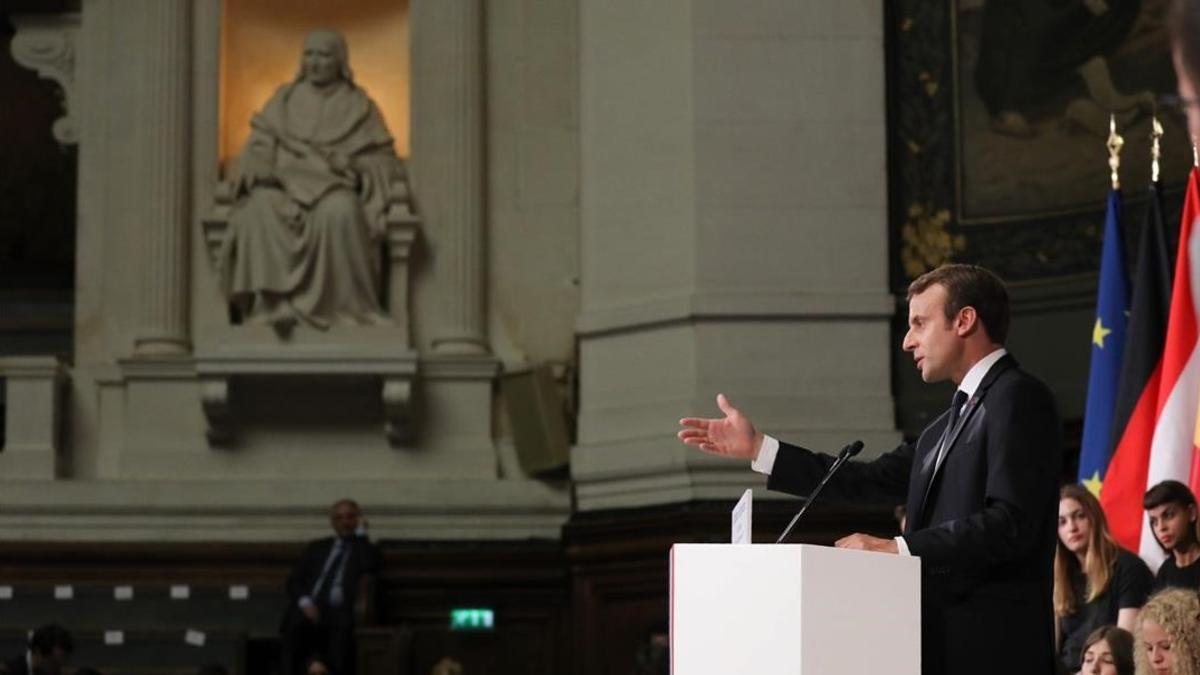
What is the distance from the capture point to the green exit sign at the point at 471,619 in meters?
13.4

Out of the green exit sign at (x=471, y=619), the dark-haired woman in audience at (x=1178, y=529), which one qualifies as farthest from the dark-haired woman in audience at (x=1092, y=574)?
the green exit sign at (x=471, y=619)

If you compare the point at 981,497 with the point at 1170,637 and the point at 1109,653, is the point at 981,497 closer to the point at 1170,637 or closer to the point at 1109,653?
the point at 1170,637

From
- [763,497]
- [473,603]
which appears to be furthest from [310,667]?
[763,497]

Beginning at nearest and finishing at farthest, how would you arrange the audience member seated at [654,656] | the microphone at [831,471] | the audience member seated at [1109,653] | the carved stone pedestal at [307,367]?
the microphone at [831,471], the audience member seated at [1109,653], the audience member seated at [654,656], the carved stone pedestal at [307,367]

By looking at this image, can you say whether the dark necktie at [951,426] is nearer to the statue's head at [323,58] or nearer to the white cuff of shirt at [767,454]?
the white cuff of shirt at [767,454]

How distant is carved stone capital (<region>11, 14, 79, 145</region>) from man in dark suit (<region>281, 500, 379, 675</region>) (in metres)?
3.11

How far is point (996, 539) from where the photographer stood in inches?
200

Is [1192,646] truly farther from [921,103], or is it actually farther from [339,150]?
[339,150]

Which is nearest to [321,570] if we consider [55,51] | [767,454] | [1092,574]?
[55,51]

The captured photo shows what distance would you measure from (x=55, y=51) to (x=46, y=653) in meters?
4.12

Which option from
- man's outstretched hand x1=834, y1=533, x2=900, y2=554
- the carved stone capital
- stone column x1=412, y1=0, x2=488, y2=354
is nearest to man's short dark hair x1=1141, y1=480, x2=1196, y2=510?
man's outstretched hand x1=834, y1=533, x2=900, y2=554

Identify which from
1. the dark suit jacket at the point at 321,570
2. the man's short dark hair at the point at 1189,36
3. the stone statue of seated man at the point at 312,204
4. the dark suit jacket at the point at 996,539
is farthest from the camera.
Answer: the stone statue of seated man at the point at 312,204

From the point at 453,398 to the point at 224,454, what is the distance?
1337 millimetres

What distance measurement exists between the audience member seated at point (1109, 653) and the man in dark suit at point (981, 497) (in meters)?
2.32
